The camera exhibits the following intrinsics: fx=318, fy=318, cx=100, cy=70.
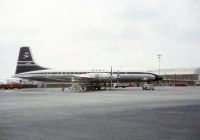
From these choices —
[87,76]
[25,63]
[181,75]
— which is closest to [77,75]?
[87,76]

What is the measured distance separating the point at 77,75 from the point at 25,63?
13.9 metres

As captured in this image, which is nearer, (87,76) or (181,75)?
(87,76)

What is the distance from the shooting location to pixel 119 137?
1028 cm

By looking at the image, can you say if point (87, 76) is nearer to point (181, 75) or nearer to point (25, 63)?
point (25, 63)

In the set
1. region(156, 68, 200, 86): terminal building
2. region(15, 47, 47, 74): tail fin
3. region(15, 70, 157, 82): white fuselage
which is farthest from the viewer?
region(156, 68, 200, 86): terminal building

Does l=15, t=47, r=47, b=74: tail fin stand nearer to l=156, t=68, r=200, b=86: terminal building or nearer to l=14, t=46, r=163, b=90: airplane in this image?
l=14, t=46, r=163, b=90: airplane

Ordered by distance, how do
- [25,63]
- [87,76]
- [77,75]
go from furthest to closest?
[25,63] < [77,75] < [87,76]

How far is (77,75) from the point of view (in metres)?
70.4

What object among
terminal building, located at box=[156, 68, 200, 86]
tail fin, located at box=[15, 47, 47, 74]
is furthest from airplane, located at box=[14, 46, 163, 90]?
terminal building, located at box=[156, 68, 200, 86]

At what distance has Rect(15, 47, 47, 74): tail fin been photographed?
75.0 metres

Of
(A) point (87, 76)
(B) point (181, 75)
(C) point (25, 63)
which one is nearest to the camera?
(A) point (87, 76)

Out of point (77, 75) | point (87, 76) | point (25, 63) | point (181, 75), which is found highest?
point (25, 63)

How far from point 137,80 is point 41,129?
5765 centimetres

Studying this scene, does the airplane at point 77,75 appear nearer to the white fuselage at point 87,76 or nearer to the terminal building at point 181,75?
the white fuselage at point 87,76
